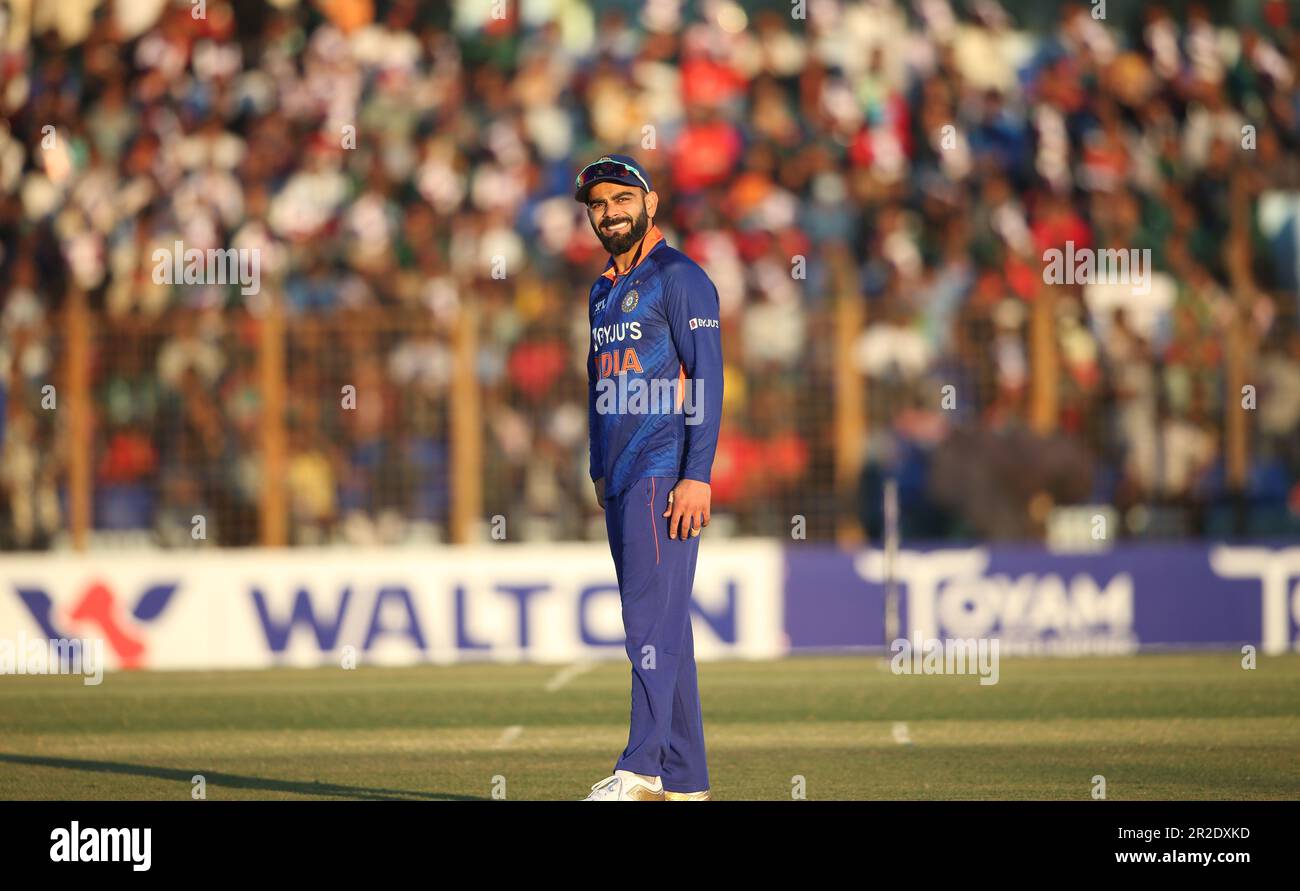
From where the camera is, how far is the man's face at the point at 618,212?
748cm

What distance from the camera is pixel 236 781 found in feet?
29.8

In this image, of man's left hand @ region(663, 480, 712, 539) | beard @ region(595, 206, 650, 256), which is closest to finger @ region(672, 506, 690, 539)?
man's left hand @ region(663, 480, 712, 539)

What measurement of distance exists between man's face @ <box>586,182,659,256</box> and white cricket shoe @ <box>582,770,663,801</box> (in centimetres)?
182

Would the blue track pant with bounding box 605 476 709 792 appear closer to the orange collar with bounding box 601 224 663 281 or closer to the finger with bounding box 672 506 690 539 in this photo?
the finger with bounding box 672 506 690 539

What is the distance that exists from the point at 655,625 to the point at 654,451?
598mm

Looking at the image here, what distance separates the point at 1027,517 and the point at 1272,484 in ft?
6.22

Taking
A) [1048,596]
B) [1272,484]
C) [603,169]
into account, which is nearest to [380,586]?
[1048,596]

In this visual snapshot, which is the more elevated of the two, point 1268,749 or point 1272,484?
point 1272,484

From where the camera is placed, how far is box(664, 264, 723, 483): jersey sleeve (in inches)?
290

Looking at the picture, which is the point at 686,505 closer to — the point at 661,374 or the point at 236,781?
the point at 661,374

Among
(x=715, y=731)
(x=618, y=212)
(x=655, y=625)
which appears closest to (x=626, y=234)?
(x=618, y=212)

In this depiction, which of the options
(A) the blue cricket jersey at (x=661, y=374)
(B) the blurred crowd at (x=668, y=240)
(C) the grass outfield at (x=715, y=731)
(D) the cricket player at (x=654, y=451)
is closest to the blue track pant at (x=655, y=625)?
(D) the cricket player at (x=654, y=451)
